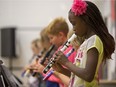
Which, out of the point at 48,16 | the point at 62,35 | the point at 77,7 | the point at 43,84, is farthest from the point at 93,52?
the point at 48,16

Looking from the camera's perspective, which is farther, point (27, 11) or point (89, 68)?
point (27, 11)

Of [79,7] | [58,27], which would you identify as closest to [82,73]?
[79,7]

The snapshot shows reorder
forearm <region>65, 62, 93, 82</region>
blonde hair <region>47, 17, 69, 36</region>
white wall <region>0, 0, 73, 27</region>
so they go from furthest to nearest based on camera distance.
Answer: white wall <region>0, 0, 73, 27</region>, blonde hair <region>47, 17, 69, 36</region>, forearm <region>65, 62, 93, 82</region>

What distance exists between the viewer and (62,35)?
2137 millimetres

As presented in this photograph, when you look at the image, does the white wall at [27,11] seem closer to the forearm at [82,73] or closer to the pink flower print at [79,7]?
the pink flower print at [79,7]

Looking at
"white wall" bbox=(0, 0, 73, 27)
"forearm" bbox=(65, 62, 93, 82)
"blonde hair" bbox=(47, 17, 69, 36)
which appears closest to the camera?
"forearm" bbox=(65, 62, 93, 82)

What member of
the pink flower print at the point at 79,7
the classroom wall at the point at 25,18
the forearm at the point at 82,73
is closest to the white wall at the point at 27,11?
the classroom wall at the point at 25,18

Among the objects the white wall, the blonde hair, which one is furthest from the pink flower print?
the white wall

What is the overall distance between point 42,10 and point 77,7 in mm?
4184

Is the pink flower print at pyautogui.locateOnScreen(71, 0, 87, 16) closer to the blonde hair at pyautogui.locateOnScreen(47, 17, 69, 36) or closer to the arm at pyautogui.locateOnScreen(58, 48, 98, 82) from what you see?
the arm at pyautogui.locateOnScreen(58, 48, 98, 82)

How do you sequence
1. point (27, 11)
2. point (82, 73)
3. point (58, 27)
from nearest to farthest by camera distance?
point (82, 73) < point (58, 27) < point (27, 11)

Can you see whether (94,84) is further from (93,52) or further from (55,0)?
(55,0)

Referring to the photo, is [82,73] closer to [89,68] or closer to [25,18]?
[89,68]

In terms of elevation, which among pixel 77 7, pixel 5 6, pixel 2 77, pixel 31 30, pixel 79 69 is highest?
pixel 77 7
